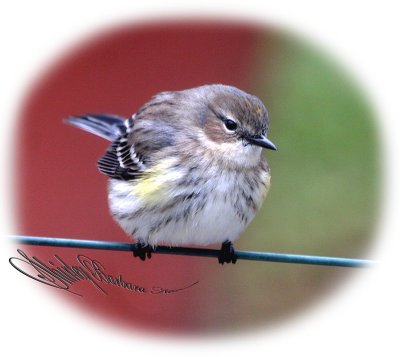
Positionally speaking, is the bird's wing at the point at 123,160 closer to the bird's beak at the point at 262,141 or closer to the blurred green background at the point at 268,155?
the blurred green background at the point at 268,155

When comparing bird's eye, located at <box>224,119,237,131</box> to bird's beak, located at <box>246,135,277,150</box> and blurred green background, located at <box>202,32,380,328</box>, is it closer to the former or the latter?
bird's beak, located at <box>246,135,277,150</box>

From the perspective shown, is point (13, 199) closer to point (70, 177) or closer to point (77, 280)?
point (70, 177)

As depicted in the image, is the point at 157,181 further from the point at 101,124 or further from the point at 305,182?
the point at 305,182

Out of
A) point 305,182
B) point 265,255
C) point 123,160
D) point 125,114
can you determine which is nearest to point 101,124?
point 125,114

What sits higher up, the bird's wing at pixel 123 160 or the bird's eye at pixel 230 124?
the bird's eye at pixel 230 124

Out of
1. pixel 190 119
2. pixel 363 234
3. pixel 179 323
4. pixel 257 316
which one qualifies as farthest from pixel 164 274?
pixel 363 234
